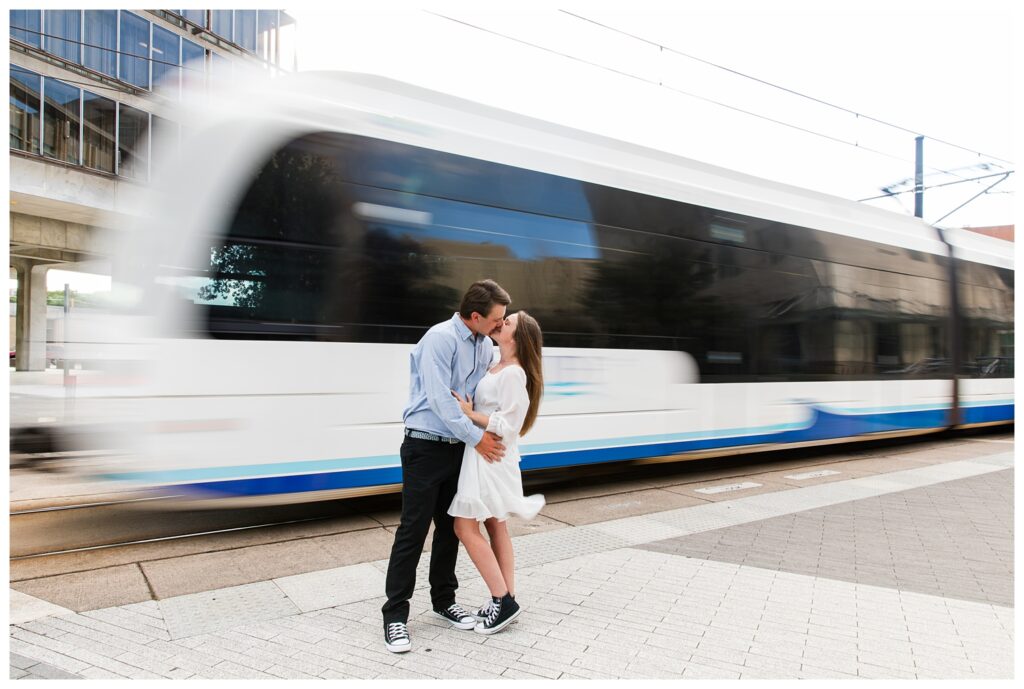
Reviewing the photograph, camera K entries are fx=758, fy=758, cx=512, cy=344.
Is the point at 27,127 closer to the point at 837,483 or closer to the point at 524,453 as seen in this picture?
the point at 524,453

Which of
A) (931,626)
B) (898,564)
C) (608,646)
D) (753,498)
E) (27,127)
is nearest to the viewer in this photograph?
(608,646)

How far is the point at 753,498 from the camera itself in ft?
23.9

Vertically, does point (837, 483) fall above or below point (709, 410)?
below

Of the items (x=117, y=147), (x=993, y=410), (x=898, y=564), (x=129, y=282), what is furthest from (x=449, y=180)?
(x=117, y=147)

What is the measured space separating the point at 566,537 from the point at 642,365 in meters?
2.32

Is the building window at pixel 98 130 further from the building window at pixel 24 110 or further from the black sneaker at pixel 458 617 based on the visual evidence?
the black sneaker at pixel 458 617

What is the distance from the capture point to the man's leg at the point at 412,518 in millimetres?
3533

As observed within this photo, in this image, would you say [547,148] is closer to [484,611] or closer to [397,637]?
[484,611]

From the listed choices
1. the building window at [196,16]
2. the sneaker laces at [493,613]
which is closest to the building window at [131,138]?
the building window at [196,16]

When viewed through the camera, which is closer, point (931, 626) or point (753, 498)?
point (931, 626)

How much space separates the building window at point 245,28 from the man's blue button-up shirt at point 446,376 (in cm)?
2712

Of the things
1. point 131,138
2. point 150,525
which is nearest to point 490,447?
point 150,525

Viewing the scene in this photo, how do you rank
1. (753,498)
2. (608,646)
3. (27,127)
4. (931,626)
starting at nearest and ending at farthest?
1. (608,646)
2. (931,626)
3. (753,498)
4. (27,127)

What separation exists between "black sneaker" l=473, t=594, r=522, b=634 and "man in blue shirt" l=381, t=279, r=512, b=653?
0.25 feet
